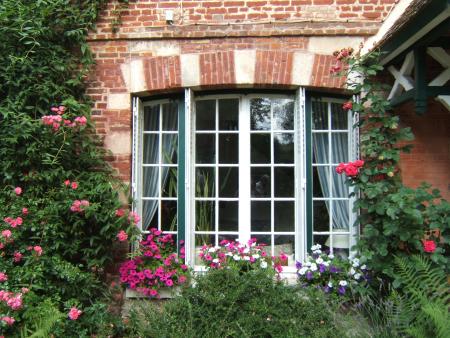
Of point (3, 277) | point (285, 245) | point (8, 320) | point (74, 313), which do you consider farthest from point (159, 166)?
point (8, 320)

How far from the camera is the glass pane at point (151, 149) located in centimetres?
472

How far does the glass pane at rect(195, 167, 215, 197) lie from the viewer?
462cm

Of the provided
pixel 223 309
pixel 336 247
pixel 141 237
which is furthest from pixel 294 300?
pixel 141 237

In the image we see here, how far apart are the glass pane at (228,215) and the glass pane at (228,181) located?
10 cm

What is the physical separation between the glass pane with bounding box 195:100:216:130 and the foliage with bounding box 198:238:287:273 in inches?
52.8

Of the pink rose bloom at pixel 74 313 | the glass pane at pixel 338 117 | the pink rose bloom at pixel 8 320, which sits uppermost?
the glass pane at pixel 338 117

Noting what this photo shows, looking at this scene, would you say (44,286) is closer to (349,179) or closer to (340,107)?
(349,179)

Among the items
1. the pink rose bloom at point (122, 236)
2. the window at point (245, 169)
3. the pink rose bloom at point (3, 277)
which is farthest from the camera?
the window at point (245, 169)

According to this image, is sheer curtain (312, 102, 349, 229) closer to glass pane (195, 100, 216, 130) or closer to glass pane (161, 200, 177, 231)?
glass pane (195, 100, 216, 130)

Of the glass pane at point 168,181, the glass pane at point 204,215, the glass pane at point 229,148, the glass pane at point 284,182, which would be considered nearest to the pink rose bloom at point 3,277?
the glass pane at point 168,181

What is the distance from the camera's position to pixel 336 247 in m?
4.52

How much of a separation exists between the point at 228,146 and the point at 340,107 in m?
1.37

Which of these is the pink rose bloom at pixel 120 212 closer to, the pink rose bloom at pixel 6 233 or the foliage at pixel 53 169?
the foliage at pixel 53 169

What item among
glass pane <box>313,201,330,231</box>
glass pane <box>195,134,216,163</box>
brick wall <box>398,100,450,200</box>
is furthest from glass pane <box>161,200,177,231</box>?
brick wall <box>398,100,450,200</box>
